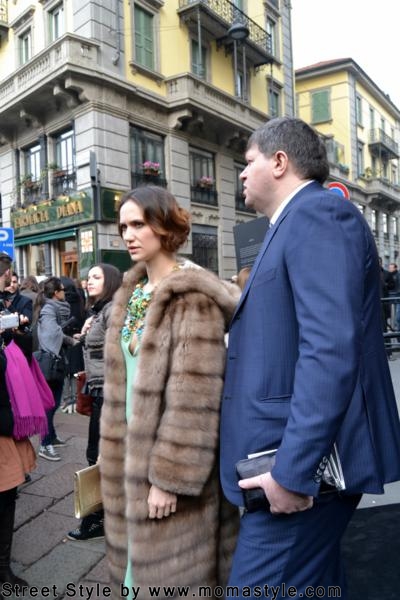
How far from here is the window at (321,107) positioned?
92.7ft

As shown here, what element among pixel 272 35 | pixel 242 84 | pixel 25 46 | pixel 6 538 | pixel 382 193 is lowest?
pixel 6 538

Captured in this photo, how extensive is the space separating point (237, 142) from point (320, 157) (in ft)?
55.8

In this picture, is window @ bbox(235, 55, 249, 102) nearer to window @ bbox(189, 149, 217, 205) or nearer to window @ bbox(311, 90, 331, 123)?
window @ bbox(189, 149, 217, 205)

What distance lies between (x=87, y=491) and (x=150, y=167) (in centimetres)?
1301

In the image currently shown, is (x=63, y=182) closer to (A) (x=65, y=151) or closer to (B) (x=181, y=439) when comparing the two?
(A) (x=65, y=151)

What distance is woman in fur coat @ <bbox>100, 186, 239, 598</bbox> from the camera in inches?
67.0

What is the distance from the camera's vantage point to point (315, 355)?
3.97 feet

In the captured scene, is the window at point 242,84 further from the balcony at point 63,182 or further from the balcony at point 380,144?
the balcony at point 380,144

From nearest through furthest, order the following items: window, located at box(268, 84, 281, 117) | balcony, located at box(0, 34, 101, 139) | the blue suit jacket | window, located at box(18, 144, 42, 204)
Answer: the blue suit jacket
balcony, located at box(0, 34, 101, 139)
window, located at box(18, 144, 42, 204)
window, located at box(268, 84, 281, 117)

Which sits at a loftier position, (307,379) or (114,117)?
(114,117)

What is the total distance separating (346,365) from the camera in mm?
1191

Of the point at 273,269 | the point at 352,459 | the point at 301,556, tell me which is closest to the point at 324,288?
the point at 273,269

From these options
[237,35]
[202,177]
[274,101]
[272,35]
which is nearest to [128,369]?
[202,177]

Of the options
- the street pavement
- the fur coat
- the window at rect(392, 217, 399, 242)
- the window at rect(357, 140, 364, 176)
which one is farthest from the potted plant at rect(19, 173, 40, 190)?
the window at rect(392, 217, 399, 242)
